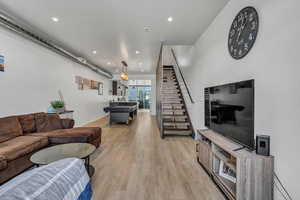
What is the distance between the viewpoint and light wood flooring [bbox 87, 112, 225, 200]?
1834mm

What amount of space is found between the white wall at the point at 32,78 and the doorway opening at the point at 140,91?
6.44m

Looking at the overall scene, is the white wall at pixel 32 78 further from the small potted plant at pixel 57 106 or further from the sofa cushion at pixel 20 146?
the sofa cushion at pixel 20 146

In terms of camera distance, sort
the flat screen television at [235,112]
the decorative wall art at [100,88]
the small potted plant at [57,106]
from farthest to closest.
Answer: the decorative wall art at [100,88]
the small potted plant at [57,106]
the flat screen television at [235,112]

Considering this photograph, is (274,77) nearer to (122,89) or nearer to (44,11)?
(44,11)

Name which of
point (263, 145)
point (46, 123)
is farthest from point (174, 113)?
point (46, 123)

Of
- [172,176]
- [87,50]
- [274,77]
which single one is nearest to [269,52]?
[274,77]

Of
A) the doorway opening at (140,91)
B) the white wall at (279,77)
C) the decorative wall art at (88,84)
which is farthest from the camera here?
the doorway opening at (140,91)

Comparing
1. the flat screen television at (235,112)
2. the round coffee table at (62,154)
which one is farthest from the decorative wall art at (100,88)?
the flat screen television at (235,112)

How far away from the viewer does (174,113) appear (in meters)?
5.19

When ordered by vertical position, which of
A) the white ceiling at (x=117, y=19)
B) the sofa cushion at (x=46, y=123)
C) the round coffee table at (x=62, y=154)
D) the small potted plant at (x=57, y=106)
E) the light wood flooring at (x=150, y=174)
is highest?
the white ceiling at (x=117, y=19)

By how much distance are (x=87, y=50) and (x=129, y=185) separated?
187 inches

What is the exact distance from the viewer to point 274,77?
1.51 metres

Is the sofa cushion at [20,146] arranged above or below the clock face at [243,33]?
below

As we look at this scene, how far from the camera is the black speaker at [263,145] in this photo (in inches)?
57.0
